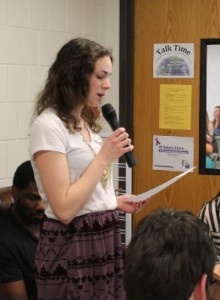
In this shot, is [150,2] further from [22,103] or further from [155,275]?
[155,275]

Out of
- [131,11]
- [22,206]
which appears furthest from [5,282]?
[131,11]

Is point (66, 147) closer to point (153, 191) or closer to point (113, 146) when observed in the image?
point (113, 146)

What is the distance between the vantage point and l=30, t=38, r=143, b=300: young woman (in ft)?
5.78

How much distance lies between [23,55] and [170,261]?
7.45 ft

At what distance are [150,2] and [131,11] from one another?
0.47 feet

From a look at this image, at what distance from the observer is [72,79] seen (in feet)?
6.13

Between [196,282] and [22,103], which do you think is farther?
[22,103]

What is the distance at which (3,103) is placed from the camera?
9.87 feet

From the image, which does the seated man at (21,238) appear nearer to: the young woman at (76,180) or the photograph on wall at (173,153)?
the young woman at (76,180)

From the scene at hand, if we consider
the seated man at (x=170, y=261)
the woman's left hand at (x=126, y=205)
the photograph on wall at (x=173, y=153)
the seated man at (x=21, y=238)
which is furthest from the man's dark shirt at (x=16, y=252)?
the photograph on wall at (x=173, y=153)

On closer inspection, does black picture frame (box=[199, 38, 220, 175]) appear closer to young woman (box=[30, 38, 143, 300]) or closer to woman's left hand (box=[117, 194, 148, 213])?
woman's left hand (box=[117, 194, 148, 213])

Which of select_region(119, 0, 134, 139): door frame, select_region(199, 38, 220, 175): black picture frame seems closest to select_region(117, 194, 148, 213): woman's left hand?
select_region(199, 38, 220, 175): black picture frame

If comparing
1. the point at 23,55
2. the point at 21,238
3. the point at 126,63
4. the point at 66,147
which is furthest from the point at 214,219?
the point at 126,63

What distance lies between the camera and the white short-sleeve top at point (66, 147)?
1.78 m
